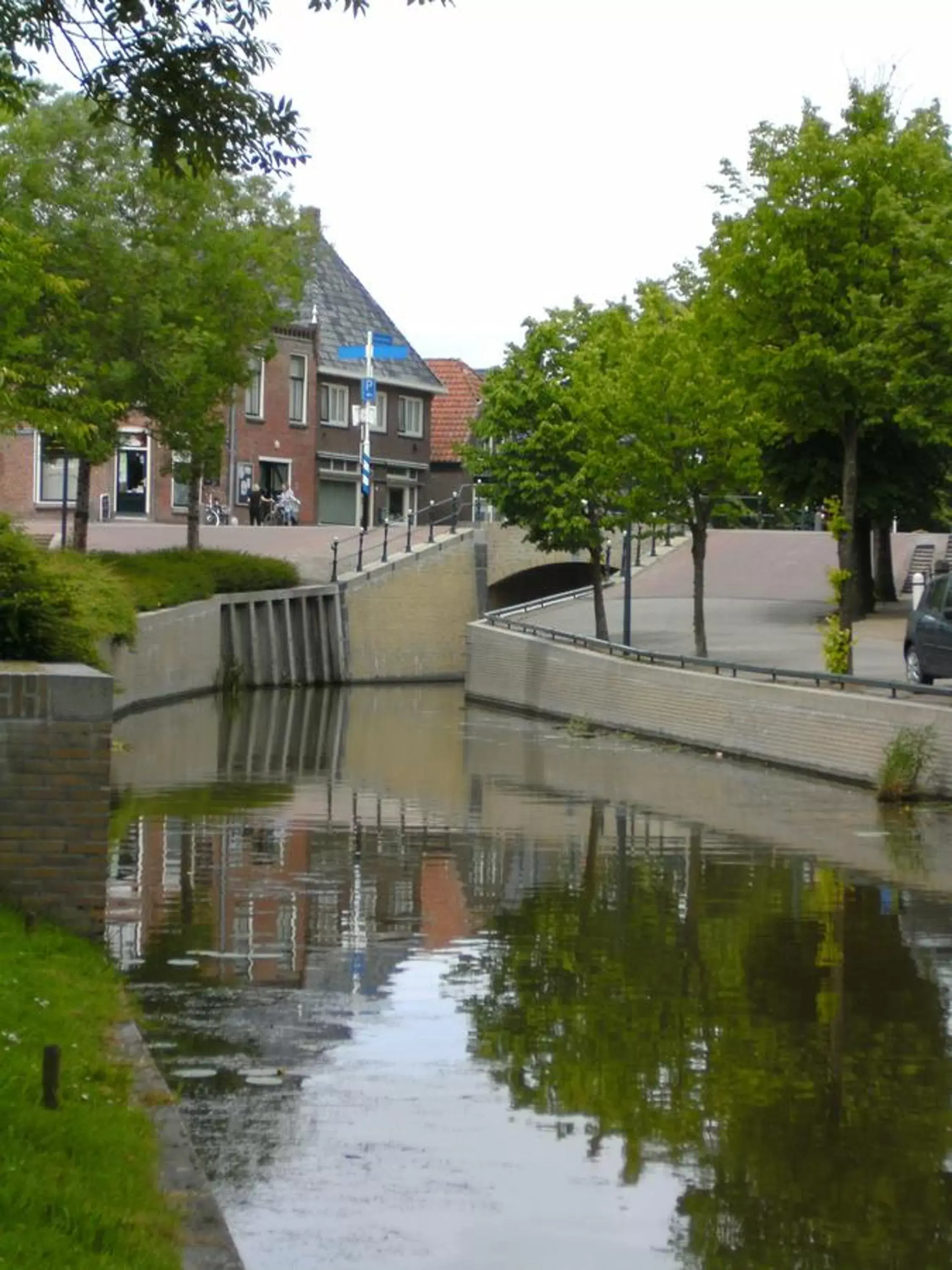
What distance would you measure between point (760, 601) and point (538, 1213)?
4502cm

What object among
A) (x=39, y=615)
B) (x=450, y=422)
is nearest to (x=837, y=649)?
(x=39, y=615)

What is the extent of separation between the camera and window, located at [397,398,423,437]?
7175 centimetres

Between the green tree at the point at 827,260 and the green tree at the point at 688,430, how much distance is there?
10.5 feet

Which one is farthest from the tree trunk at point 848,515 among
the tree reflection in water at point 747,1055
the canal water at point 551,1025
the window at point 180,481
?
the window at point 180,481

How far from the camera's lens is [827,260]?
29594 millimetres

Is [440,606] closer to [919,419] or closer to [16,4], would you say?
[919,419]

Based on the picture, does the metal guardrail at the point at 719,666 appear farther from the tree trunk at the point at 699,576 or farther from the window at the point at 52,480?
the window at the point at 52,480

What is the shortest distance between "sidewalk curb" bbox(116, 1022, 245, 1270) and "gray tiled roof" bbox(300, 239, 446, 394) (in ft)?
186

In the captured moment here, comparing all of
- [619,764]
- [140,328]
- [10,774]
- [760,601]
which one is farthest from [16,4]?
[760,601]

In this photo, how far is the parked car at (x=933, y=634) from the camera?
28.2 m

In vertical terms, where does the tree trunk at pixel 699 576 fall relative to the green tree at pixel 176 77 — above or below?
below

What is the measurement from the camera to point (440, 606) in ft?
174

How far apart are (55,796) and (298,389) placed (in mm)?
54702

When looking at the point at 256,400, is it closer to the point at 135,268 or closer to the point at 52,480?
the point at 52,480
